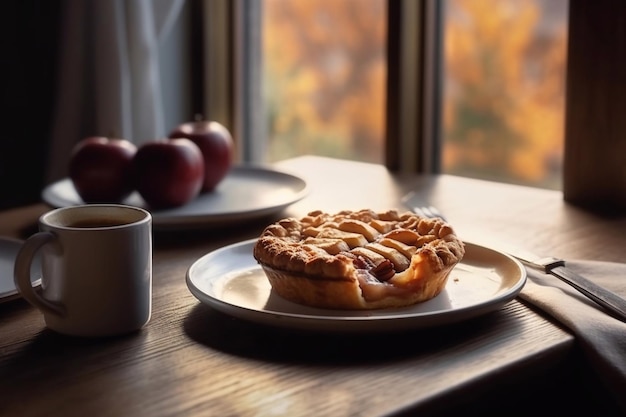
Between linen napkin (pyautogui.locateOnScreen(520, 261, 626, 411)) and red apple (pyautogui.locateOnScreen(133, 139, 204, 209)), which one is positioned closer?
linen napkin (pyautogui.locateOnScreen(520, 261, 626, 411))

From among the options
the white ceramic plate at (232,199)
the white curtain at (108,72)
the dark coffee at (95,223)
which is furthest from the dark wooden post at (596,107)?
the white curtain at (108,72)

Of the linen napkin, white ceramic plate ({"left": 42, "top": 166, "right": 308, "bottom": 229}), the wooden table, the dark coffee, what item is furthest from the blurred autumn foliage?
the dark coffee

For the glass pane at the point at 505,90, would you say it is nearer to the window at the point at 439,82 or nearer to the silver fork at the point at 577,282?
the window at the point at 439,82

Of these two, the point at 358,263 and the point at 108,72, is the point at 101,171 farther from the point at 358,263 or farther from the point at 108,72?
Result: the point at 108,72

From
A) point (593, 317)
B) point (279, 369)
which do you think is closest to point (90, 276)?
point (279, 369)

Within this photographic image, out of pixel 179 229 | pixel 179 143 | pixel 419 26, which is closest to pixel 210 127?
pixel 179 143

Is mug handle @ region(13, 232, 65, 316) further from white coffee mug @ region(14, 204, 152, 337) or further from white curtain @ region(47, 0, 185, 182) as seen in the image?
white curtain @ region(47, 0, 185, 182)
